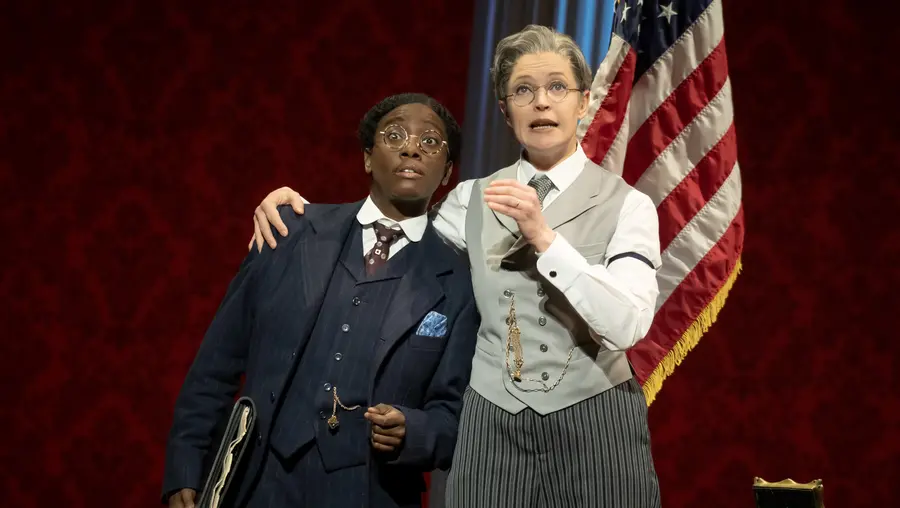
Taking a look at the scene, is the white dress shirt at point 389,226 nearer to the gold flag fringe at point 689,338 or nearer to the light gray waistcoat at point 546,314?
the light gray waistcoat at point 546,314

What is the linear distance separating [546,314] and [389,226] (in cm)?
46

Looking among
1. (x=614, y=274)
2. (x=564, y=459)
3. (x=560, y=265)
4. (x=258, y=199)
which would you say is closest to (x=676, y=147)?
(x=614, y=274)

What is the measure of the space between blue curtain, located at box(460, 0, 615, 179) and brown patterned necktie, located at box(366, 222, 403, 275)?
3.18 ft

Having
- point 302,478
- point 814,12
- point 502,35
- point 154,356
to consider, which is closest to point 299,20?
point 502,35

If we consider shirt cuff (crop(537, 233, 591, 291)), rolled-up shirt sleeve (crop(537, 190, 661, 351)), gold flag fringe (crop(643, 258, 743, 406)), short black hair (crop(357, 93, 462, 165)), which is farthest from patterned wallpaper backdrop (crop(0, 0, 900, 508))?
shirt cuff (crop(537, 233, 591, 291))

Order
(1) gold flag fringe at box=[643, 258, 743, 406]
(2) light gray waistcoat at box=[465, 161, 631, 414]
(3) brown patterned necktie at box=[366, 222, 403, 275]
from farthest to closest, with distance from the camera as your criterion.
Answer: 1. (1) gold flag fringe at box=[643, 258, 743, 406]
2. (3) brown patterned necktie at box=[366, 222, 403, 275]
3. (2) light gray waistcoat at box=[465, 161, 631, 414]

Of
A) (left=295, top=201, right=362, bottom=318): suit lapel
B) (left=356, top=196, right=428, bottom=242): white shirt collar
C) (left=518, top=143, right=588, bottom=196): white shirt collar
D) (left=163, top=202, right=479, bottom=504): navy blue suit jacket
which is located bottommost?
(left=163, top=202, right=479, bottom=504): navy blue suit jacket

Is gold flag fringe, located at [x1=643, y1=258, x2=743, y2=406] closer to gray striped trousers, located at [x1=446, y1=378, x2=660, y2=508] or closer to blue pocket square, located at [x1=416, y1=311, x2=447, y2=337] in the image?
gray striped trousers, located at [x1=446, y1=378, x2=660, y2=508]

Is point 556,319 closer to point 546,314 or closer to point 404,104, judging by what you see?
point 546,314

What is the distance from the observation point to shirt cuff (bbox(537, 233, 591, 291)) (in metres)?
1.72

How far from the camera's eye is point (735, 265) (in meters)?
2.49

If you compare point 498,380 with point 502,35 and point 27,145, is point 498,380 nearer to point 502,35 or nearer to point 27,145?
point 502,35

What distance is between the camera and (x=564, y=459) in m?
1.82

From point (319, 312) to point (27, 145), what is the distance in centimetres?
225
